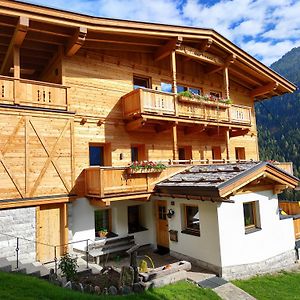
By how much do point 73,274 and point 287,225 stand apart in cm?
947

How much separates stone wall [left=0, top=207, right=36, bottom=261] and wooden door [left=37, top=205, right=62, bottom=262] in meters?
0.34

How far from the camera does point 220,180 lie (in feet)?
34.9

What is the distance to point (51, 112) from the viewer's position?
12062 mm

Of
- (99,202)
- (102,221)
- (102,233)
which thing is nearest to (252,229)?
(99,202)

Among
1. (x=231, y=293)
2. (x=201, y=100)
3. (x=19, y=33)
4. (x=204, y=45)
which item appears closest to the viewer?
(x=231, y=293)

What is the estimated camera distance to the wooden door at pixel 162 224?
13.8 m

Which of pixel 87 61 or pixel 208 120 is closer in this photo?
pixel 87 61

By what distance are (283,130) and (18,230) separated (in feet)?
423

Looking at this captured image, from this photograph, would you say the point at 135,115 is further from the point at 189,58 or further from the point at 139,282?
the point at 139,282

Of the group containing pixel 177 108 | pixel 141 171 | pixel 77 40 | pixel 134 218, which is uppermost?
pixel 77 40

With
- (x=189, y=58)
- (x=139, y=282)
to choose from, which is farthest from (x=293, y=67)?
(x=139, y=282)

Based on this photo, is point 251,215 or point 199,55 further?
point 199,55

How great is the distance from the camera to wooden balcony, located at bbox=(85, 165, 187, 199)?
11758 millimetres

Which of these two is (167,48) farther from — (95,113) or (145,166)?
(145,166)
